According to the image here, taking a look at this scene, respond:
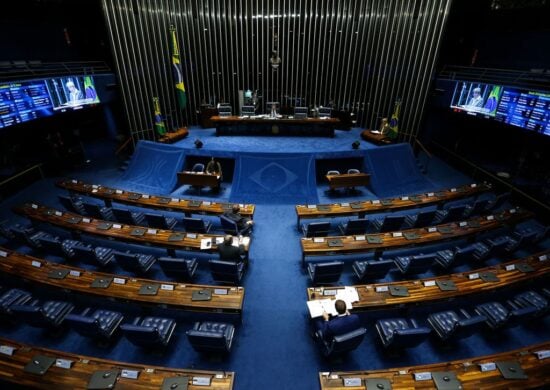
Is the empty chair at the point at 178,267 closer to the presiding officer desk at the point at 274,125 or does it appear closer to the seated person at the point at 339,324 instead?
the seated person at the point at 339,324

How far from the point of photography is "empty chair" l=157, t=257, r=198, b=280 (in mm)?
6109

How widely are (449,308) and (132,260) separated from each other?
7.14m

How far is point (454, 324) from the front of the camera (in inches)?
187

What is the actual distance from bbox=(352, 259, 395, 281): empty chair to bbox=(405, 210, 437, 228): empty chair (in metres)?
2.61

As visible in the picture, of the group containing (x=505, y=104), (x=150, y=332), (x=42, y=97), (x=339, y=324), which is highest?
(x=505, y=104)

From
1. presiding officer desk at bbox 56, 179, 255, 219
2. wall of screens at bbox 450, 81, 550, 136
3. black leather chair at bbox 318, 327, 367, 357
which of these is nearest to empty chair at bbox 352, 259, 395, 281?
black leather chair at bbox 318, 327, 367, 357

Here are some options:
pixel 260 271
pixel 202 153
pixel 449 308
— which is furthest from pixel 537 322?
pixel 202 153

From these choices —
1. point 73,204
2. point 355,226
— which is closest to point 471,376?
point 355,226

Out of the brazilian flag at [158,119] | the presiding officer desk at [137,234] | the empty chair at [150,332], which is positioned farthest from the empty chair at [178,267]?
the brazilian flag at [158,119]

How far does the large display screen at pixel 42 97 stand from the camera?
921 cm

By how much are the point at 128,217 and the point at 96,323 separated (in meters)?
4.12

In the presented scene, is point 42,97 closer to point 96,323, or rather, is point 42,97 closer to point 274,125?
point 274,125

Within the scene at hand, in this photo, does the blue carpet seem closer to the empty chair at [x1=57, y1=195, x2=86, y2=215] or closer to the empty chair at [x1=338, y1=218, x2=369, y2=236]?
the empty chair at [x1=57, y1=195, x2=86, y2=215]

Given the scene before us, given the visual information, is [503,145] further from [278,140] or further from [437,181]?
[278,140]
